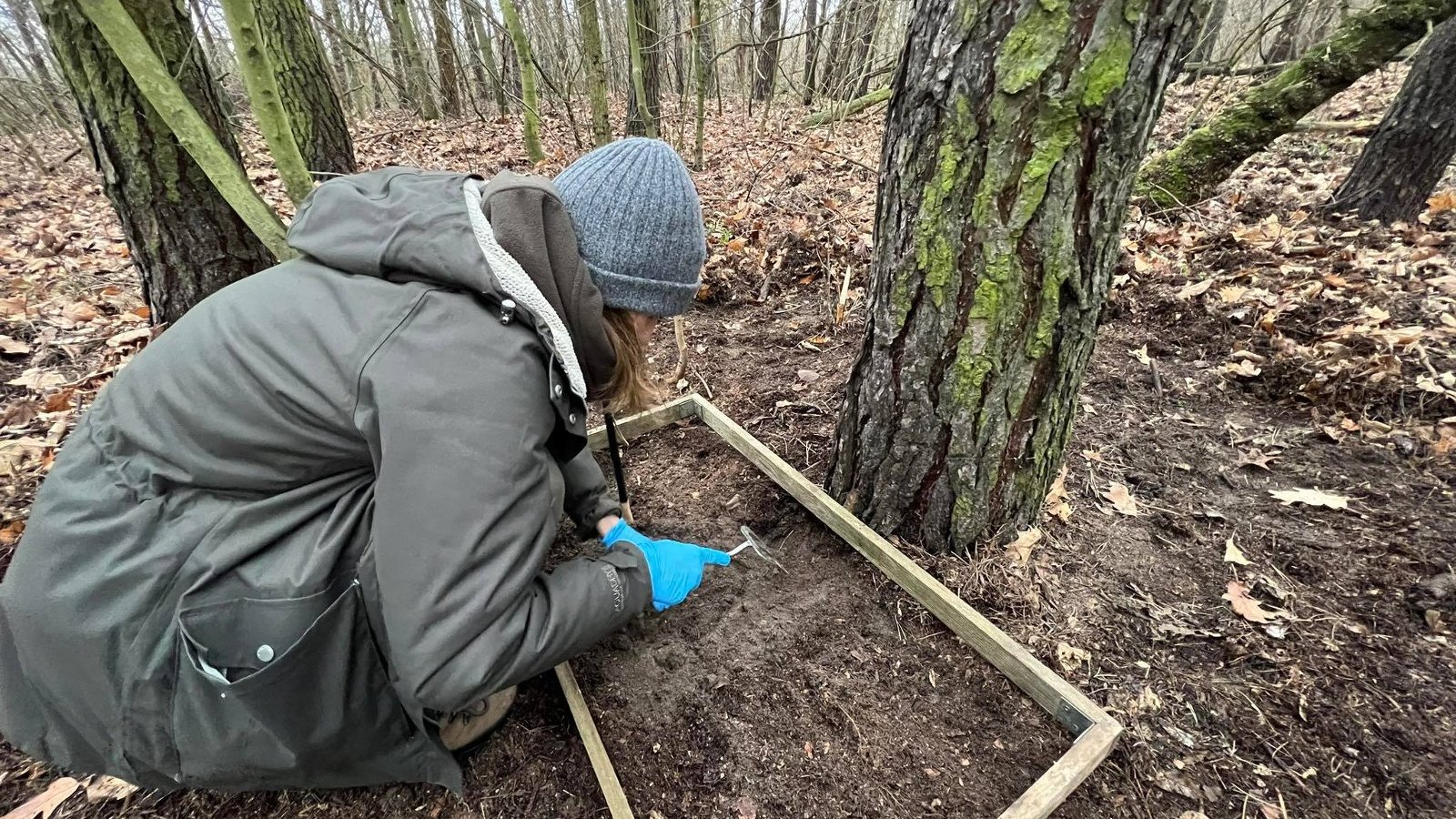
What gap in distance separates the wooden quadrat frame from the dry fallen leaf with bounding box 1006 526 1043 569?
258 millimetres

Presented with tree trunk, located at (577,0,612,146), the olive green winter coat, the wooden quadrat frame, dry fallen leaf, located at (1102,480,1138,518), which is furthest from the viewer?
tree trunk, located at (577,0,612,146)

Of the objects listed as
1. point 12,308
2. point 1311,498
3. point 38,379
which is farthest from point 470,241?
point 12,308

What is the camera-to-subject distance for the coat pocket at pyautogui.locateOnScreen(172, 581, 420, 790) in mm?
1274

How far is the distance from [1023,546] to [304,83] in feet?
15.2

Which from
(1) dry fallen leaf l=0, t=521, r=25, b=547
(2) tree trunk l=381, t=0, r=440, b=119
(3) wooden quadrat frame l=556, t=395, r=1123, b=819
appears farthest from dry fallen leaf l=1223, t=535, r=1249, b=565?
(2) tree trunk l=381, t=0, r=440, b=119

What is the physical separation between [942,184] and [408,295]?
1245 millimetres

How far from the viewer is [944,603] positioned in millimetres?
1938

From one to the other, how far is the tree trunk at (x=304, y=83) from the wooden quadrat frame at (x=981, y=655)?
135 inches

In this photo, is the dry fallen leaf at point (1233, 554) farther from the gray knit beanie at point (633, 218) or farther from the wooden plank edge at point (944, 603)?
the gray knit beanie at point (633, 218)

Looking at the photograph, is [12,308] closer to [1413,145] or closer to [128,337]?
[128,337]

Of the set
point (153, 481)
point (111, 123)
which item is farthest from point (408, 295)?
point (111, 123)

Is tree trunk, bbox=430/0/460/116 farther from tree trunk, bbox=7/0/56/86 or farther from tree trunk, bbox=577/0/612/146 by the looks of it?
tree trunk, bbox=7/0/56/86

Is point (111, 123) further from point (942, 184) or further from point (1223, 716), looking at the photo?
point (1223, 716)

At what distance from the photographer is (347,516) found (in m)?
1.36
